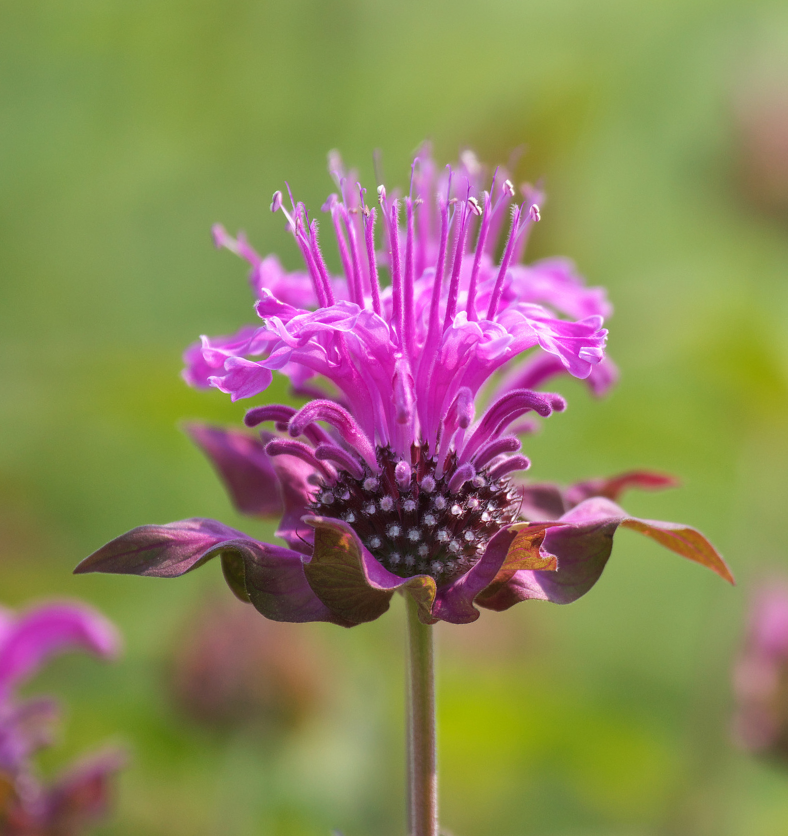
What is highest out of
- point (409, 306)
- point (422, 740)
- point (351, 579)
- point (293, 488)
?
point (409, 306)

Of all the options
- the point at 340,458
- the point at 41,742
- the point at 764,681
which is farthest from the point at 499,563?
the point at 764,681

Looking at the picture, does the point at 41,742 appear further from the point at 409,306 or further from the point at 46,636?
the point at 409,306

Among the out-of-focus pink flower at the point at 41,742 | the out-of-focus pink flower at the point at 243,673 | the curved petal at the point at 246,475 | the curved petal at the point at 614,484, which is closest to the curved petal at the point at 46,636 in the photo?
the out-of-focus pink flower at the point at 41,742

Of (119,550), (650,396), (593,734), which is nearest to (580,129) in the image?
(650,396)

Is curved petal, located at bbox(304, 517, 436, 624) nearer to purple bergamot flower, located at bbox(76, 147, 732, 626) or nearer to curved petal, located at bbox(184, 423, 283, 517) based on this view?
purple bergamot flower, located at bbox(76, 147, 732, 626)

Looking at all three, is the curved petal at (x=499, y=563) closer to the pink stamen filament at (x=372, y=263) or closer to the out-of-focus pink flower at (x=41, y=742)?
the pink stamen filament at (x=372, y=263)

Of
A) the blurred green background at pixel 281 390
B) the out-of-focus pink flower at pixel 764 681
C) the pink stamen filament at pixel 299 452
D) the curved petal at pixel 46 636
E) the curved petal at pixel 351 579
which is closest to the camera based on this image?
the curved petal at pixel 351 579

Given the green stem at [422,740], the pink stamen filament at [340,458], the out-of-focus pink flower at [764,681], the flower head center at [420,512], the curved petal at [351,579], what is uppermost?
the pink stamen filament at [340,458]
